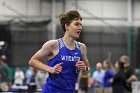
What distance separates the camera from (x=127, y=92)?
1176cm

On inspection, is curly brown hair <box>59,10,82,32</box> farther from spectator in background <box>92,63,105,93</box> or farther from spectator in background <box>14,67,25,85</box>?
spectator in background <box>14,67,25,85</box>

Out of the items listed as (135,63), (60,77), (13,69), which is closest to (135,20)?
(135,63)

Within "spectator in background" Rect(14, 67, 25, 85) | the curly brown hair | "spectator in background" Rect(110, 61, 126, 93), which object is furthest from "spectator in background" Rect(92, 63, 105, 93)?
the curly brown hair

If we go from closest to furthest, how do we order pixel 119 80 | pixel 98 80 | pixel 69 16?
1. pixel 69 16
2. pixel 119 80
3. pixel 98 80

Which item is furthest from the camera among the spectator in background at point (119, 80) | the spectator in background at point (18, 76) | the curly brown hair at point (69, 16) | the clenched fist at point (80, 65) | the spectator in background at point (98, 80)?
the spectator in background at point (18, 76)

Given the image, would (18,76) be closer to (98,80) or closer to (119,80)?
(98,80)

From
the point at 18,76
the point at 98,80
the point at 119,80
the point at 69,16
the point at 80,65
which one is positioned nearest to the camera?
the point at 80,65

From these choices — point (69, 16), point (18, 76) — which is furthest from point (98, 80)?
point (69, 16)

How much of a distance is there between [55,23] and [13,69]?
2.24 metres

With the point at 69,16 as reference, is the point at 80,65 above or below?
below

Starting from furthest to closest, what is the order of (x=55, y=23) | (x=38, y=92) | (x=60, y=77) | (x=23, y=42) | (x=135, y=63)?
(x=135, y=63), (x=23, y=42), (x=55, y=23), (x=38, y=92), (x=60, y=77)

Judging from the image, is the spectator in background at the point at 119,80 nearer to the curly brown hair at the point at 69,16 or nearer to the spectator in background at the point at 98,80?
the spectator in background at the point at 98,80

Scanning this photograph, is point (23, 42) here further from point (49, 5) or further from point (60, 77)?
point (60, 77)

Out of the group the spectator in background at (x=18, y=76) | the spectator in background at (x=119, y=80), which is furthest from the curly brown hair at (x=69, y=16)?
the spectator in background at (x=18, y=76)
